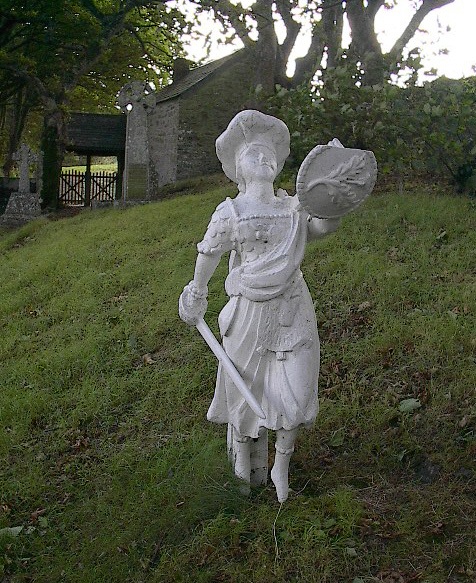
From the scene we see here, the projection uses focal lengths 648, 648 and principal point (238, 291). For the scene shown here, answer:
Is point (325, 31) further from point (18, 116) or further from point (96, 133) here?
point (18, 116)

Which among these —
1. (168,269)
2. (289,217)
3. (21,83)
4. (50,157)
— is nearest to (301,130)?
(168,269)

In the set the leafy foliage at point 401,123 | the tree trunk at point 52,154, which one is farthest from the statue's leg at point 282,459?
the tree trunk at point 52,154

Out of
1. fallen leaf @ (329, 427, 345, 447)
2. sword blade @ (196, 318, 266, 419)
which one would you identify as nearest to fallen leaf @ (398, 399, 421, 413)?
fallen leaf @ (329, 427, 345, 447)

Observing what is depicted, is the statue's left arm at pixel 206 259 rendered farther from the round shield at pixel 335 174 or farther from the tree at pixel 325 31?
the tree at pixel 325 31

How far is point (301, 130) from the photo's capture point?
987cm

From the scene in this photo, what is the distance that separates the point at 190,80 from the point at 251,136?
1705 cm

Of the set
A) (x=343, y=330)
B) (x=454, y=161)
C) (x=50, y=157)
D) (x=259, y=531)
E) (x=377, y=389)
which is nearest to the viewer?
(x=259, y=531)

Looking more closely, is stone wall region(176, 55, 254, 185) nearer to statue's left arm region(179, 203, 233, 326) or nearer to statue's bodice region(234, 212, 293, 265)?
statue's left arm region(179, 203, 233, 326)

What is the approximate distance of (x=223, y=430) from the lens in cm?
514

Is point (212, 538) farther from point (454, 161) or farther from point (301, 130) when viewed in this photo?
point (301, 130)

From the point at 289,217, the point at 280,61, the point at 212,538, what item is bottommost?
the point at 212,538

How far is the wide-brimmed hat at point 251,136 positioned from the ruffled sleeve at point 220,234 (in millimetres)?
299

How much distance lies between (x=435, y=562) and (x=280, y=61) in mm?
13555

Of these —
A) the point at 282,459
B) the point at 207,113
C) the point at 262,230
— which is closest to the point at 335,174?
the point at 262,230
